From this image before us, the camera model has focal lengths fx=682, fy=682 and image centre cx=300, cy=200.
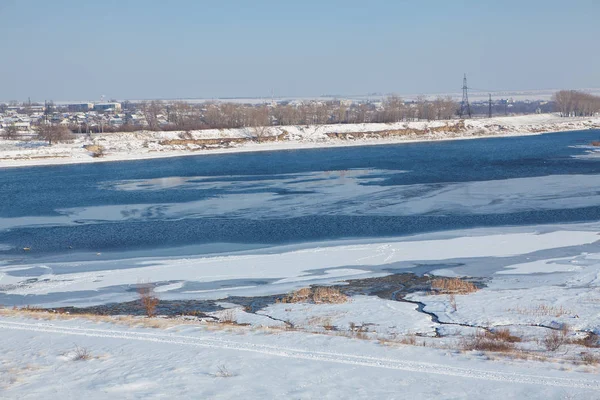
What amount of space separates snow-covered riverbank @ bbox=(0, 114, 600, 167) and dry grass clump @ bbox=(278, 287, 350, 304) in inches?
1496

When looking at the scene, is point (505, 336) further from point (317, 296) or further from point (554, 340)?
point (317, 296)

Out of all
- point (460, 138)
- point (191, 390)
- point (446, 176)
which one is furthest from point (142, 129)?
point (191, 390)

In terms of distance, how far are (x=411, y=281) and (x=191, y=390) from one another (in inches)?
260

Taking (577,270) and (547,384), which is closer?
(547,384)

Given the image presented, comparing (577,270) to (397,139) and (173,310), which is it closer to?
(173,310)

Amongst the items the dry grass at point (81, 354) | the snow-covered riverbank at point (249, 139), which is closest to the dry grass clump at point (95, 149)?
the snow-covered riverbank at point (249, 139)

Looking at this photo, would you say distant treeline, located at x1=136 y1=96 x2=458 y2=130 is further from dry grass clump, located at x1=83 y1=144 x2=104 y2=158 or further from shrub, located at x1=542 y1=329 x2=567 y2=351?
shrub, located at x1=542 y1=329 x2=567 y2=351

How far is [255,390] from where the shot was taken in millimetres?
6137

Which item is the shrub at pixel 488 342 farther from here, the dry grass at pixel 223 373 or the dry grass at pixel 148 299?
the dry grass at pixel 148 299

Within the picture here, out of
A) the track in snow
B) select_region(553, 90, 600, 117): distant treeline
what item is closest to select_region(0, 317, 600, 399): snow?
the track in snow

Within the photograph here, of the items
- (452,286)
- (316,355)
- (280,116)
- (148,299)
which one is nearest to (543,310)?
(452,286)

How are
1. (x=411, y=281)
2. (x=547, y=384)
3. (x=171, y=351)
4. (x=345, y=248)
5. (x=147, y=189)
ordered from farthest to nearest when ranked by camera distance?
1. (x=147, y=189)
2. (x=345, y=248)
3. (x=411, y=281)
4. (x=171, y=351)
5. (x=547, y=384)

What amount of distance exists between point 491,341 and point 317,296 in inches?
145

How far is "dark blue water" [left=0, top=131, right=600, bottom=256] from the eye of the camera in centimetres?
1792
